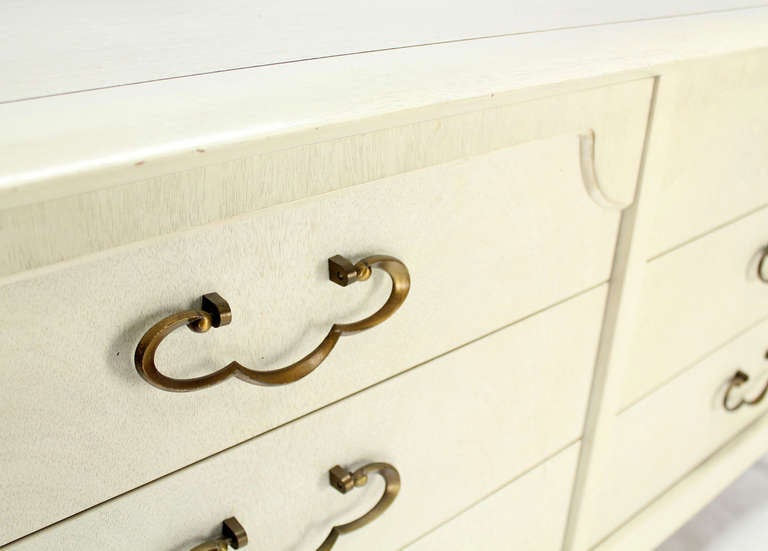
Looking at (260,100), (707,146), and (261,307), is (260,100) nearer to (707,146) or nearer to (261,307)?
(261,307)

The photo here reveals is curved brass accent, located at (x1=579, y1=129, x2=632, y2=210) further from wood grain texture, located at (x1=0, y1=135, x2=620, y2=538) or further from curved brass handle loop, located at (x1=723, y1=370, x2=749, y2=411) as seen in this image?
curved brass handle loop, located at (x1=723, y1=370, x2=749, y2=411)

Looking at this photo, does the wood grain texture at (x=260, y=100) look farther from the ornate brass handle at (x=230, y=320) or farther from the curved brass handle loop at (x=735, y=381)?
the curved brass handle loop at (x=735, y=381)

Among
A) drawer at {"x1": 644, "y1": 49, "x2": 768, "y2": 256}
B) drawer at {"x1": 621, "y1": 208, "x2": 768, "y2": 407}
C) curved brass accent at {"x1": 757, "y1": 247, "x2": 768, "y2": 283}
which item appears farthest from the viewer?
curved brass accent at {"x1": 757, "y1": 247, "x2": 768, "y2": 283}

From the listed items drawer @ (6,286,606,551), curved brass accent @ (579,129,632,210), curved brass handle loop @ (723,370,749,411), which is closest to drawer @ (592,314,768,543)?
curved brass handle loop @ (723,370,749,411)

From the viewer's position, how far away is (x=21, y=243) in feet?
0.95

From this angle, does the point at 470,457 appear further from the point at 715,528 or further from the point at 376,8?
the point at 715,528

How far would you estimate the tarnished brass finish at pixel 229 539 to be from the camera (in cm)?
42

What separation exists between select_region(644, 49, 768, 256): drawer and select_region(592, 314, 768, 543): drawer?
18 cm

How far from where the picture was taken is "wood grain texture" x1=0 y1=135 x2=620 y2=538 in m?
0.33

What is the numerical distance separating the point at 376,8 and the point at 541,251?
0.70 ft

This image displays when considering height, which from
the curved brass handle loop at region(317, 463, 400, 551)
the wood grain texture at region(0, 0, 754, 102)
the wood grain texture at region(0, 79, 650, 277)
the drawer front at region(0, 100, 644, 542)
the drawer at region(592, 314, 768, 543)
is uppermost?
the wood grain texture at region(0, 0, 754, 102)

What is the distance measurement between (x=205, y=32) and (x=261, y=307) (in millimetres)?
187

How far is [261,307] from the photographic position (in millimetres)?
391

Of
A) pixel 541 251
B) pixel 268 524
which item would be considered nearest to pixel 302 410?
pixel 268 524
